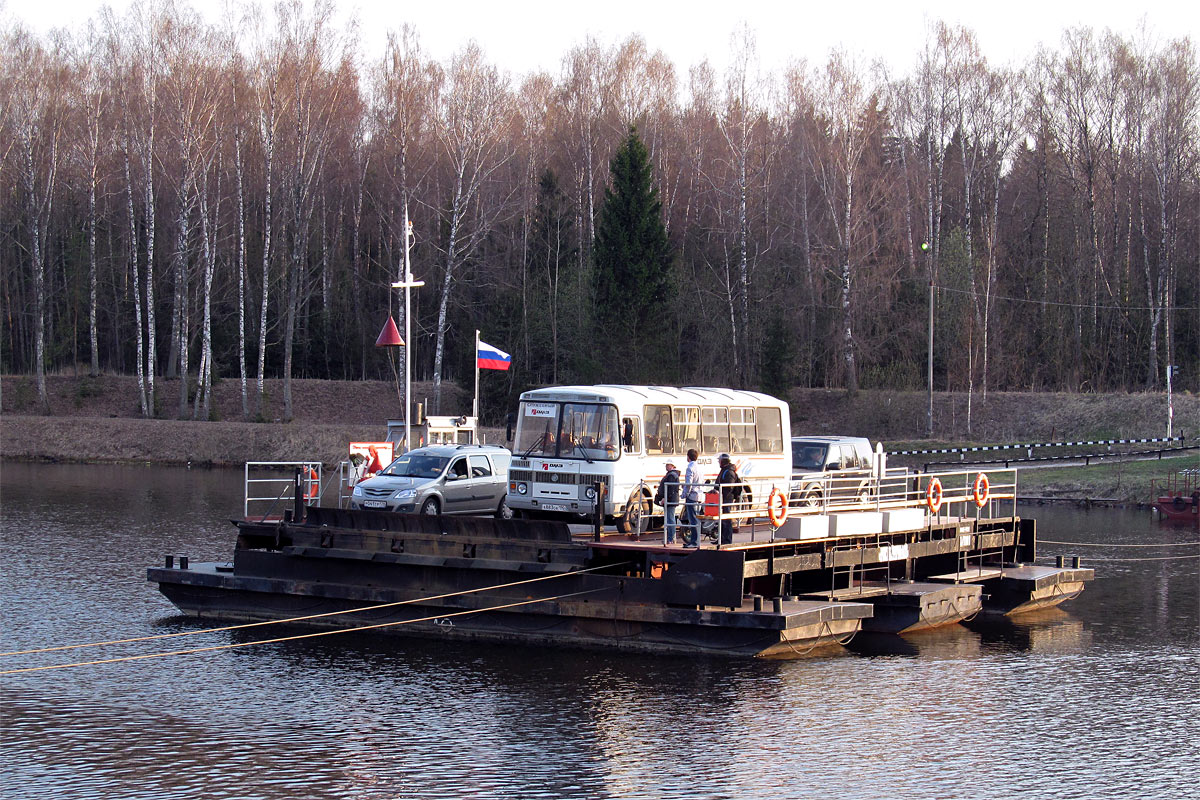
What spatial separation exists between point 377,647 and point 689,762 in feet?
25.1

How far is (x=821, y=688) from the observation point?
60.2 feet

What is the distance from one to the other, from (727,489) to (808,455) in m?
9.13

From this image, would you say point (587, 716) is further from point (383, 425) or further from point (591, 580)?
point (383, 425)

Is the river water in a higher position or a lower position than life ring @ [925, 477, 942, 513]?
lower

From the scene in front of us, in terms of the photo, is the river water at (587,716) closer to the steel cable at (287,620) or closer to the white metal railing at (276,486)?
the steel cable at (287,620)

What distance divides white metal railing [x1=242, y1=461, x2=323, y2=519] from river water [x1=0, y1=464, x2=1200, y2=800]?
11.0 ft

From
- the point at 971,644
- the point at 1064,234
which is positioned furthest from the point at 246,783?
the point at 1064,234

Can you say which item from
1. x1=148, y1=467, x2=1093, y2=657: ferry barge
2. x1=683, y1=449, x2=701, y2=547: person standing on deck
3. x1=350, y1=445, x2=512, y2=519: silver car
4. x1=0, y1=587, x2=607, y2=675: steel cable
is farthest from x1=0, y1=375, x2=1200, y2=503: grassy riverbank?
x1=683, y1=449, x2=701, y2=547: person standing on deck

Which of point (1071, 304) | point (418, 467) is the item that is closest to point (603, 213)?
point (1071, 304)

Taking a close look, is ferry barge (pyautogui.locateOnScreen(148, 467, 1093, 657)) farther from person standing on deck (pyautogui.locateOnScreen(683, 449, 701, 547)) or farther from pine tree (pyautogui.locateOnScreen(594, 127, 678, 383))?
pine tree (pyautogui.locateOnScreen(594, 127, 678, 383))

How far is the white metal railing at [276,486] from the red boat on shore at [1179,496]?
28.1 meters

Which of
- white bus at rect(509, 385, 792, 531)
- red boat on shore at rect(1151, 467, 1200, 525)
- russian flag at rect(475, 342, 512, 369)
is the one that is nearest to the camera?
white bus at rect(509, 385, 792, 531)

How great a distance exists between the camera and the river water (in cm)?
1392

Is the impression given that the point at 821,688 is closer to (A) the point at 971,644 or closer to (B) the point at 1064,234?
(A) the point at 971,644
